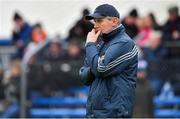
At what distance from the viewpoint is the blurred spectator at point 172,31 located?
1234 cm

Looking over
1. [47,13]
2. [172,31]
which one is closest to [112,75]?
[172,31]

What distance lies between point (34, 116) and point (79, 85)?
987 mm

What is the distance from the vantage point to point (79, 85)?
12734 mm

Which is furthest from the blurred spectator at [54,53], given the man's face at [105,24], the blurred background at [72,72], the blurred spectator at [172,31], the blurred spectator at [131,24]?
the man's face at [105,24]

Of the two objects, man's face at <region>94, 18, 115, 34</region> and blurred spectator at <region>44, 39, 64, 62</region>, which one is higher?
man's face at <region>94, 18, 115, 34</region>

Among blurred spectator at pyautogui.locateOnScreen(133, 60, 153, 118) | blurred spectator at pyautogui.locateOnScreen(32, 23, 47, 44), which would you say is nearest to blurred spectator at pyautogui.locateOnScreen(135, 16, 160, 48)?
blurred spectator at pyautogui.locateOnScreen(133, 60, 153, 118)

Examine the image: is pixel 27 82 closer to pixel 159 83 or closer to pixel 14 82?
pixel 14 82

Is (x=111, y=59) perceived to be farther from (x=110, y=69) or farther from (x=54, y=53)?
(x=54, y=53)

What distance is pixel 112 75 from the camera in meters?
6.81

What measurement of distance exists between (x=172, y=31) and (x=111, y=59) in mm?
5911

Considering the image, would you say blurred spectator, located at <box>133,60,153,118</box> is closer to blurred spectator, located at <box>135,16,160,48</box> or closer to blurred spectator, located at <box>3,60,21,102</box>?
blurred spectator, located at <box>135,16,160,48</box>

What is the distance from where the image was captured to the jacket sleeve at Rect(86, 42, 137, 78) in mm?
6762

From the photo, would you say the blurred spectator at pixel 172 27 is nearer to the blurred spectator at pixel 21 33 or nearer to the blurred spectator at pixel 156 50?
the blurred spectator at pixel 156 50

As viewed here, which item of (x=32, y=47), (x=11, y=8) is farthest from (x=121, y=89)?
(x=11, y=8)
